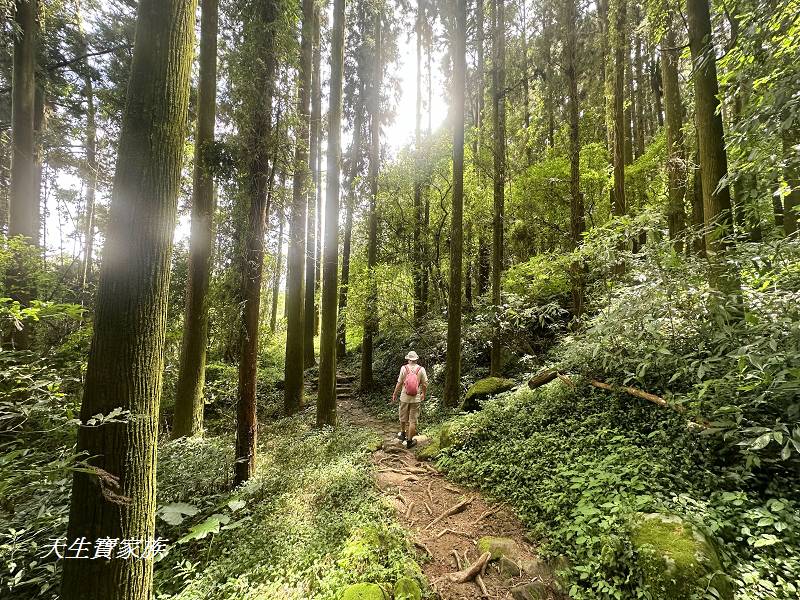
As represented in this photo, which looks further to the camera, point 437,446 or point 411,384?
point 411,384

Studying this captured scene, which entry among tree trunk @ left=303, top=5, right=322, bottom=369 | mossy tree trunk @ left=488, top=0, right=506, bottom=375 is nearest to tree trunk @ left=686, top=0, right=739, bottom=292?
mossy tree trunk @ left=488, top=0, right=506, bottom=375

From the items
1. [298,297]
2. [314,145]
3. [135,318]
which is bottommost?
[135,318]

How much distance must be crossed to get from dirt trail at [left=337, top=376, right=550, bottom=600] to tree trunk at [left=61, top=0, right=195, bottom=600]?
275 centimetres

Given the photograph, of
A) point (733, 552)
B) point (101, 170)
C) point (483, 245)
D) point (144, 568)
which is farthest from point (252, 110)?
point (101, 170)

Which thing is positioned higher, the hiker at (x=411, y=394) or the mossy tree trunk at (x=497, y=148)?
the mossy tree trunk at (x=497, y=148)

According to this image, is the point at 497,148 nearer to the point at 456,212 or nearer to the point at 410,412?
the point at 456,212

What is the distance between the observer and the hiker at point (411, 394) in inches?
283

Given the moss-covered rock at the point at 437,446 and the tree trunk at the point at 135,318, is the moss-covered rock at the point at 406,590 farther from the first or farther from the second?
the moss-covered rock at the point at 437,446

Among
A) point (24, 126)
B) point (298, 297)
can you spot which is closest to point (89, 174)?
point (24, 126)

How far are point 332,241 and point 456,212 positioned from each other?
3.22m

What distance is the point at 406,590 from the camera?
3137 millimetres

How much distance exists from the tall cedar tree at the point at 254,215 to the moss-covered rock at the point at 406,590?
359cm

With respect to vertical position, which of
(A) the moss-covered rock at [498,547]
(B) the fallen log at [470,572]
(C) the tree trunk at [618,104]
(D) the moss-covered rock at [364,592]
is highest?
(C) the tree trunk at [618,104]

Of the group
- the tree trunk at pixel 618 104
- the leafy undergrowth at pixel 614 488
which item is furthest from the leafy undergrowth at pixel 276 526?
the tree trunk at pixel 618 104
